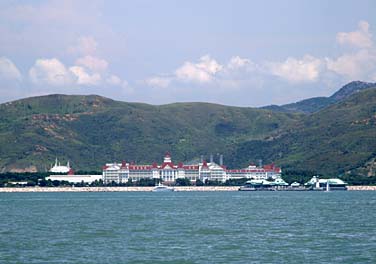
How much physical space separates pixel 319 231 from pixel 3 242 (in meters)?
25.8

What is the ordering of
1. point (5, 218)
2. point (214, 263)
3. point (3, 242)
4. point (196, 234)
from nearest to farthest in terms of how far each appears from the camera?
point (214, 263), point (3, 242), point (196, 234), point (5, 218)

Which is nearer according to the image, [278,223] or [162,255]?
[162,255]

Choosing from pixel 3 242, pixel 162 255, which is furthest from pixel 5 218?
pixel 162 255

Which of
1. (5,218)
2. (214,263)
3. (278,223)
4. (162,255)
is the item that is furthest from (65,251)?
(5,218)

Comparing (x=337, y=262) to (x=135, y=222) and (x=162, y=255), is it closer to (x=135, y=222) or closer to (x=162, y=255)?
(x=162, y=255)

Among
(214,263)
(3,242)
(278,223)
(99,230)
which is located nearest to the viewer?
(214,263)

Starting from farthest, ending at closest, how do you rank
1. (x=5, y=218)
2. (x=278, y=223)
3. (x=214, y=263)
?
(x=5, y=218), (x=278, y=223), (x=214, y=263)

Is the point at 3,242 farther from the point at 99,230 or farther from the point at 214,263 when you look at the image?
the point at 214,263

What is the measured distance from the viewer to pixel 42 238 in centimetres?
7206

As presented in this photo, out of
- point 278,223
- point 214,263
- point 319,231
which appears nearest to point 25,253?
point 214,263

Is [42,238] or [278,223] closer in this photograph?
[42,238]

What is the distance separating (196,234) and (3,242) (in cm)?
1532

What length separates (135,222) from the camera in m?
89.8

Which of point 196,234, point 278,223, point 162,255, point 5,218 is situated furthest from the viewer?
point 5,218
